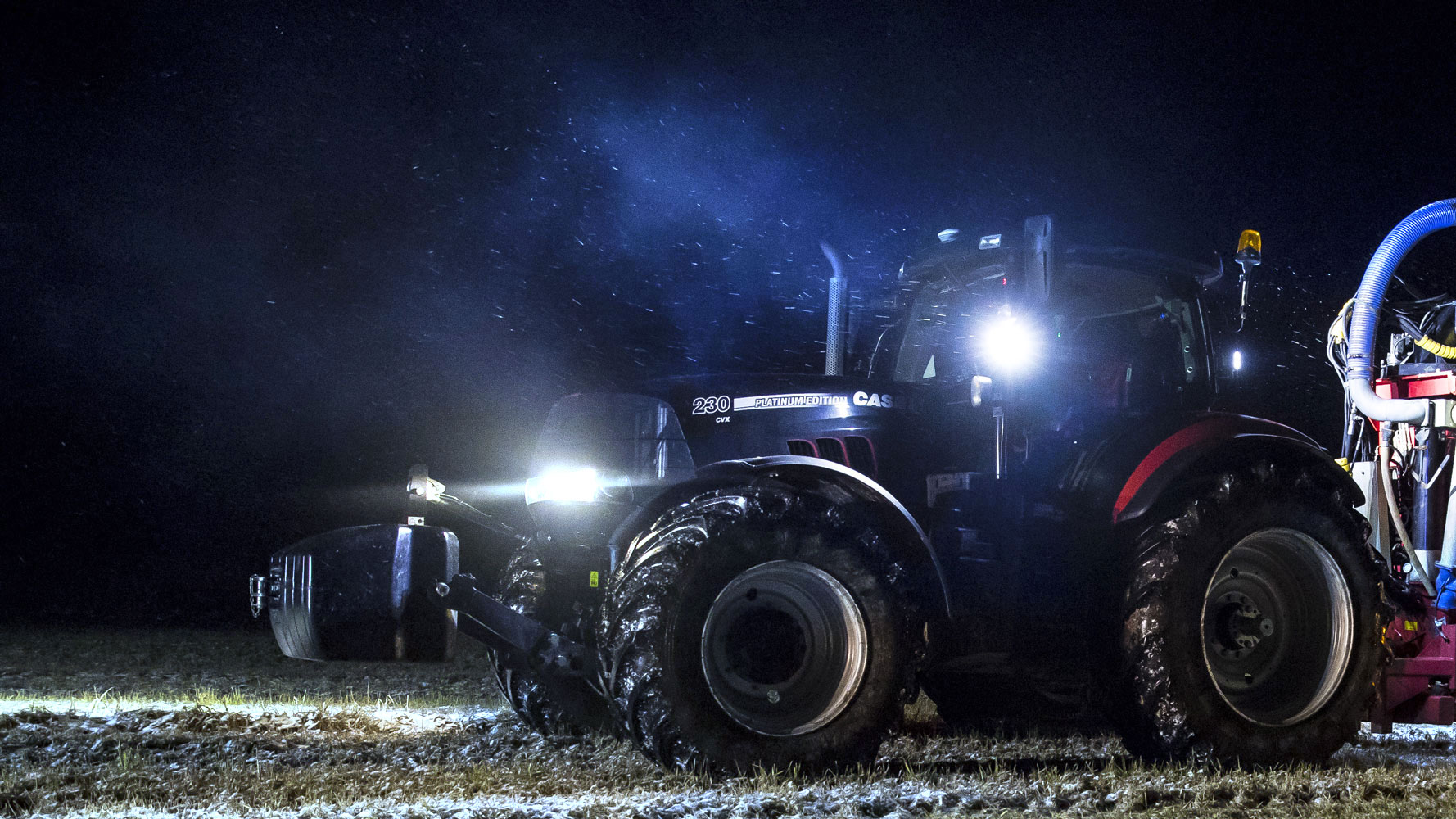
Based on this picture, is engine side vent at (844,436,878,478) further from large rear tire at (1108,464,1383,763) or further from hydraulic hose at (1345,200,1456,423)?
hydraulic hose at (1345,200,1456,423)

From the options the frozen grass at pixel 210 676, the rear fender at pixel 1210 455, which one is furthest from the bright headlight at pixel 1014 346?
the frozen grass at pixel 210 676

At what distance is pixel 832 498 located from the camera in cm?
520

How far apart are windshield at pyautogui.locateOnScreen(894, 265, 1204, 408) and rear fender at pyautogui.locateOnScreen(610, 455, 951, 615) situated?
4.11ft

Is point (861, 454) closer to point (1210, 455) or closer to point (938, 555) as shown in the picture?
point (938, 555)

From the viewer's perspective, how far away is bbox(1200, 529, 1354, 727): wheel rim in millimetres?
5895

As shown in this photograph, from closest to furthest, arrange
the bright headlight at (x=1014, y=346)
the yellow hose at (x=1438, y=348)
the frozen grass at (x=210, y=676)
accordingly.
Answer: the bright headlight at (x=1014, y=346)
the yellow hose at (x=1438, y=348)
the frozen grass at (x=210, y=676)

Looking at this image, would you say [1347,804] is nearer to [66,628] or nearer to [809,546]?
[809,546]

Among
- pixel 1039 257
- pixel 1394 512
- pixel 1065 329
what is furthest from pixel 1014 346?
pixel 1394 512

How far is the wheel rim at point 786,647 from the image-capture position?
5.07 m

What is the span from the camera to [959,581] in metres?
5.68

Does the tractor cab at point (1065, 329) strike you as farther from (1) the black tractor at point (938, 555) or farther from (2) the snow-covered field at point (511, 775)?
(2) the snow-covered field at point (511, 775)

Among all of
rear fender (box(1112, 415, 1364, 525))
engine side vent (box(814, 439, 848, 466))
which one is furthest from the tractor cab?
engine side vent (box(814, 439, 848, 466))

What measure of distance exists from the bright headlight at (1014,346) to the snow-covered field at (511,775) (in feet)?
6.23

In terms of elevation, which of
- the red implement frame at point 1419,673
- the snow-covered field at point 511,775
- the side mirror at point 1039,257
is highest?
the side mirror at point 1039,257
